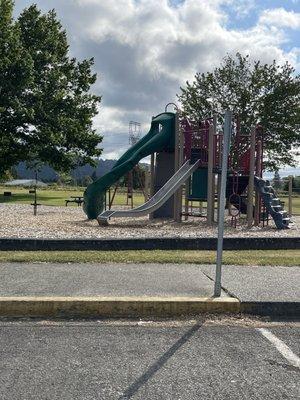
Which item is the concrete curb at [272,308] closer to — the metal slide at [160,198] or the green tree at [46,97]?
the metal slide at [160,198]

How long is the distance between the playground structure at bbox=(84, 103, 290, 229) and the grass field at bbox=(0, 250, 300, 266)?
5.51m

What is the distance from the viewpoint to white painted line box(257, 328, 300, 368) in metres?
4.21

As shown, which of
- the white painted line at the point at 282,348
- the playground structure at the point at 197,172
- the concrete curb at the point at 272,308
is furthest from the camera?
the playground structure at the point at 197,172

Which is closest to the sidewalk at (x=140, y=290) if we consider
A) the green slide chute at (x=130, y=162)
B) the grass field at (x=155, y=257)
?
the grass field at (x=155, y=257)

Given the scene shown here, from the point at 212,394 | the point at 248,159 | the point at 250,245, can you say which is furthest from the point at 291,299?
the point at 248,159

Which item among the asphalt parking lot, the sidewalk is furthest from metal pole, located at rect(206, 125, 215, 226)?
the asphalt parking lot

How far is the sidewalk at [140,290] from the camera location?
560cm

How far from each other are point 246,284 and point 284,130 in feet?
105

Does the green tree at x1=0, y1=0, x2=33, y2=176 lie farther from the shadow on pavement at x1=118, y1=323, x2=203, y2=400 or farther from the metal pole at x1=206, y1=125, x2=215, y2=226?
the shadow on pavement at x1=118, y1=323, x2=203, y2=400

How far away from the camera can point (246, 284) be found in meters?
6.70

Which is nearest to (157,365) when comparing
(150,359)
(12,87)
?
(150,359)

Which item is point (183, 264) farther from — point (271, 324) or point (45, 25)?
point (45, 25)

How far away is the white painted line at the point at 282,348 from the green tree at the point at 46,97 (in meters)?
29.4

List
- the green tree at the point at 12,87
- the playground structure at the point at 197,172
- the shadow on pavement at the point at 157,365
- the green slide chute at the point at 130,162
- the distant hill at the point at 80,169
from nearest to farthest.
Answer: the shadow on pavement at the point at 157,365 → the playground structure at the point at 197,172 → the green slide chute at the point at 130,162 → the green tree at the point at 12,87 → the distant hill at the point at 80,169
